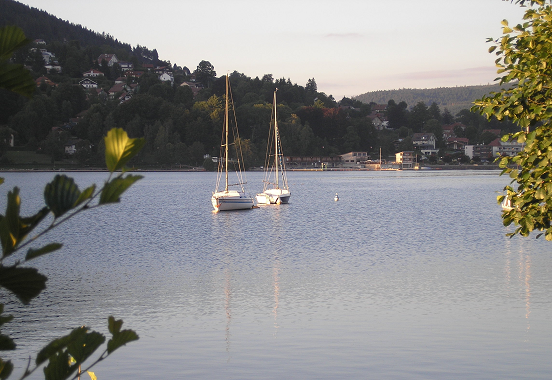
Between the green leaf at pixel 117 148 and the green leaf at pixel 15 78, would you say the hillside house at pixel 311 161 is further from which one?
the green leaf at pixel 117 148

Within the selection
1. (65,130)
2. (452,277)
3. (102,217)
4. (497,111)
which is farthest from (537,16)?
(65,130)

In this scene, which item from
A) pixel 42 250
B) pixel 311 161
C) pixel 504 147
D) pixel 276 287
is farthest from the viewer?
pixel 504 147

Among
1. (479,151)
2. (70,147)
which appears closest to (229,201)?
(70,147)

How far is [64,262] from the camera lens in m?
23.2

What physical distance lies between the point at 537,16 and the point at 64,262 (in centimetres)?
1983

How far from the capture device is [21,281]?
186cm

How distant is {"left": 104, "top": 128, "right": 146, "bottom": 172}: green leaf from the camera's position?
1665 millimetres

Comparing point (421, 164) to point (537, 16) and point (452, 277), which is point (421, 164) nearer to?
point (452, 277)

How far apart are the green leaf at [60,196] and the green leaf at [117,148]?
0.11 metres

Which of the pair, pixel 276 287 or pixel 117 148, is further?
pixel 276 287

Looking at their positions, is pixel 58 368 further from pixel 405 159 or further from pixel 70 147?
pixel 405 159

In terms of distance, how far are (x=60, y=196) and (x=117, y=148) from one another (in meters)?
0.20

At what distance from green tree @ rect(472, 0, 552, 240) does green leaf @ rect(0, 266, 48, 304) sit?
16.4 ft

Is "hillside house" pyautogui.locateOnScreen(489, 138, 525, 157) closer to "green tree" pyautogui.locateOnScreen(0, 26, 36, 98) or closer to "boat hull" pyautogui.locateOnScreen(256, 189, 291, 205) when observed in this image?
"boat hull" pyautogui.locateOnScreen(256, 189, 291, 205)
